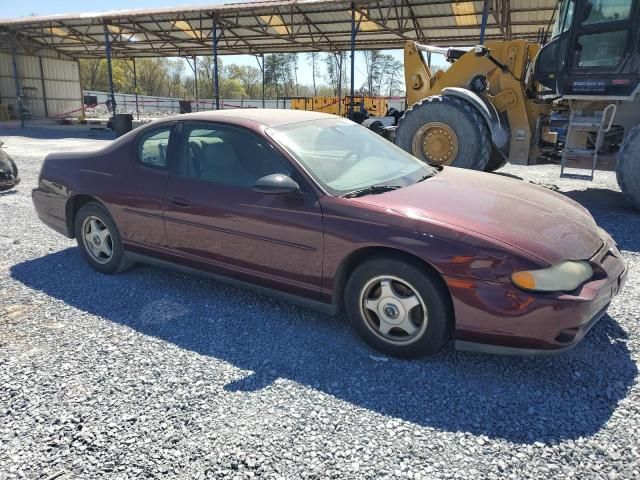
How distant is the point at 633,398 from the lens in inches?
99.3

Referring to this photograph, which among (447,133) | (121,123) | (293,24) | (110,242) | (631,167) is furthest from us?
(121,123)

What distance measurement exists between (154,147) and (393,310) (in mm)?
2401

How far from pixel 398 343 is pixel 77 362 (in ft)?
6.58

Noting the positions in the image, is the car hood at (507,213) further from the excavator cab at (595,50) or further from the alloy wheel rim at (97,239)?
the excavator cab at (595,50)

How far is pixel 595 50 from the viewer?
6.54 meters

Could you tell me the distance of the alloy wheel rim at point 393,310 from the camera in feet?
9.14

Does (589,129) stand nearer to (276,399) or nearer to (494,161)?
(494,161)

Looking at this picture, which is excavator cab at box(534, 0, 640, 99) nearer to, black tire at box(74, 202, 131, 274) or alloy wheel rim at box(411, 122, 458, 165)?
alloy wheel rim at box(411, 122, 458, 165)

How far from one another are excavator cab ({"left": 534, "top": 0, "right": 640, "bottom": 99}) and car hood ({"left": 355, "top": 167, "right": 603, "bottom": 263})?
4078 millimetres

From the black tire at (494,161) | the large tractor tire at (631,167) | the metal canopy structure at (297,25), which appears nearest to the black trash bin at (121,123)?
the metal canopy structure at (297,25)

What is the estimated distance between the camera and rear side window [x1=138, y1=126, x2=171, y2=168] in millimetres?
3818

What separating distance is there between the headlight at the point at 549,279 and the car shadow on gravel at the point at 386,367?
594mm

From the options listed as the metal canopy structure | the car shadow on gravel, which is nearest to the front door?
the car shadow on gravel

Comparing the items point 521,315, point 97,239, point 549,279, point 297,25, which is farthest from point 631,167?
point 297,25
